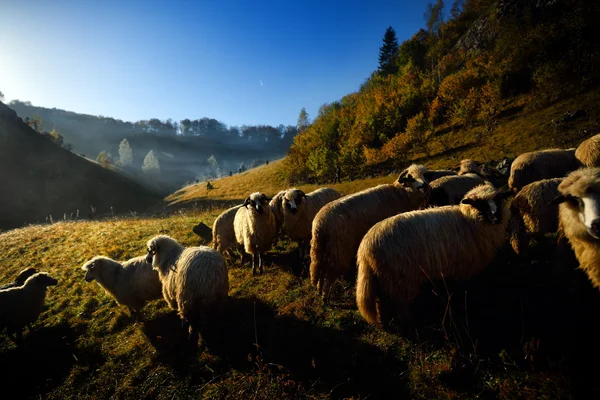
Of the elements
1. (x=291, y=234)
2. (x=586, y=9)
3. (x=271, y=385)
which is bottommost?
(x=271, y=385)

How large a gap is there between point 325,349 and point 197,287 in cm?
Answer: 328

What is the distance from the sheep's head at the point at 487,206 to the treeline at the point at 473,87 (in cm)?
3151

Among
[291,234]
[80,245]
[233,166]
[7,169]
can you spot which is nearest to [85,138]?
[233,166]

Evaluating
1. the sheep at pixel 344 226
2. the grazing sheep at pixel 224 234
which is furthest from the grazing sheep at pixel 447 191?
the grazing sheep at pixel 224 234

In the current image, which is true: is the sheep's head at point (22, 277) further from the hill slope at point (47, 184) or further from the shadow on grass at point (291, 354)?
the hill slope at point (47, 184)

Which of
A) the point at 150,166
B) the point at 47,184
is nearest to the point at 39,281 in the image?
the point at 47,184

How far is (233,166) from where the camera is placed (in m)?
191

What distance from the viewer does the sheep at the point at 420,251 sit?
15.0 ft

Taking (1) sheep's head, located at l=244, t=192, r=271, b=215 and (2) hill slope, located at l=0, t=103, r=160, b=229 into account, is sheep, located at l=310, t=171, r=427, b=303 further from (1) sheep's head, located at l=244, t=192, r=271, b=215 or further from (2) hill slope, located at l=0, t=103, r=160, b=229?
(2) hill slope, located at l=0, t=103, r=160, b=229

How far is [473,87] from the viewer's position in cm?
3816

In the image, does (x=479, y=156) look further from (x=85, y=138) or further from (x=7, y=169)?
(x=85, y=138)

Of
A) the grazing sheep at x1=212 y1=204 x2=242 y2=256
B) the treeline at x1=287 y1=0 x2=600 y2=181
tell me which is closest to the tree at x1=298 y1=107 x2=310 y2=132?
the treeline at x1=287 y1=0 x2=600 y2=181

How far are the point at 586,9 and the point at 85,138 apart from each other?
242 meters

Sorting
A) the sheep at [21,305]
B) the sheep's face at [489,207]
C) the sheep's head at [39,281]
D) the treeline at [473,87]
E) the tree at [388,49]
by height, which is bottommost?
the sheep at [21,305]
